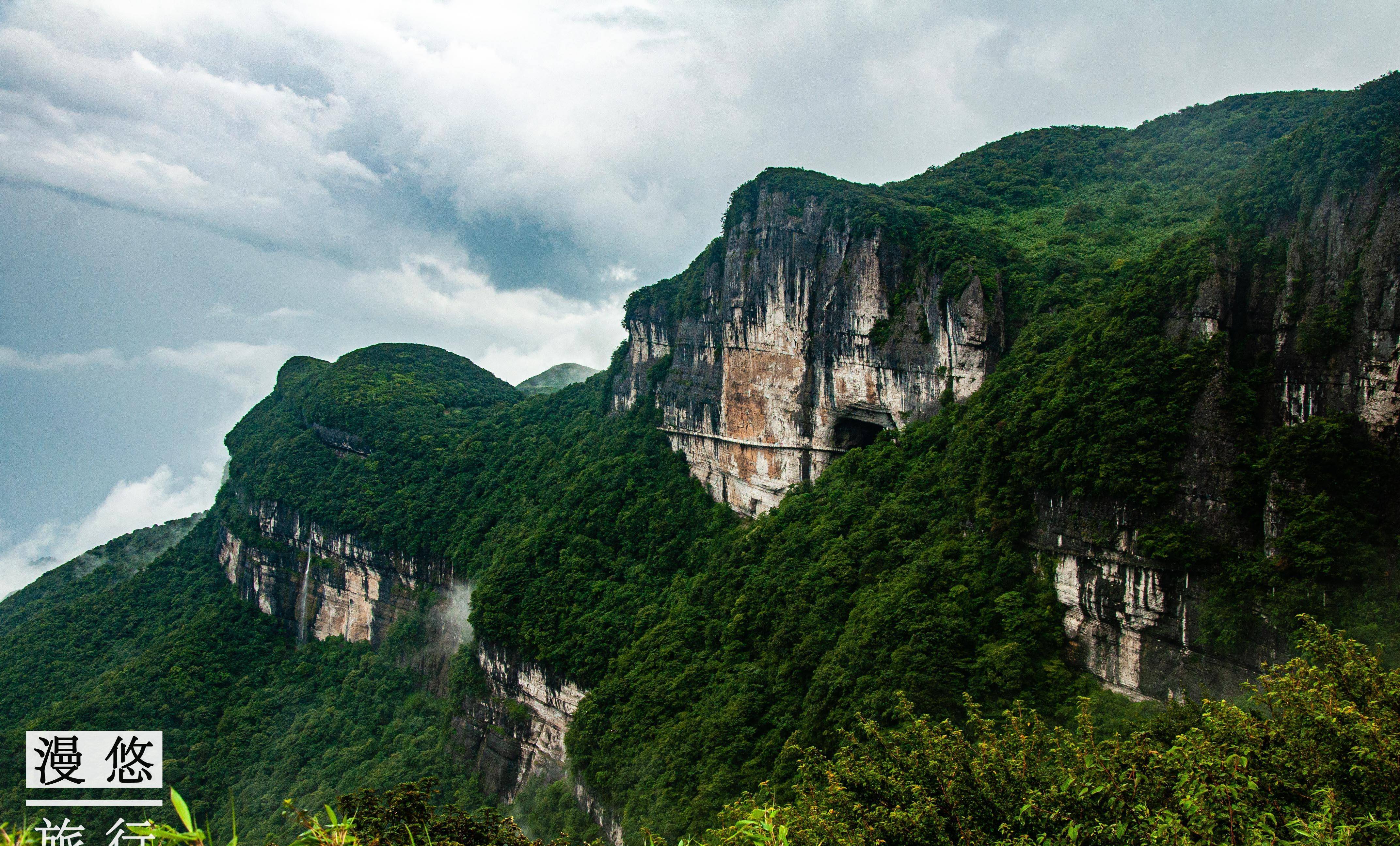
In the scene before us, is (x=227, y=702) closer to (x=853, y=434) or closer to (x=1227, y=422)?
(x=853, y=434)

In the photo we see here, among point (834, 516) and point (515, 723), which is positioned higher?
point (834, 516)

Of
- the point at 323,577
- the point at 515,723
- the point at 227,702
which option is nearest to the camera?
the point at 515,723

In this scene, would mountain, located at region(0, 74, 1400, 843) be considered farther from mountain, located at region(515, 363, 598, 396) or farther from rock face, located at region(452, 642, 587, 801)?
mountain, located at region(515, 363, 598, 396)

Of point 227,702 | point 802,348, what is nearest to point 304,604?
point 227,702

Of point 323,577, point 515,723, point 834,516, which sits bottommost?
point 515,723

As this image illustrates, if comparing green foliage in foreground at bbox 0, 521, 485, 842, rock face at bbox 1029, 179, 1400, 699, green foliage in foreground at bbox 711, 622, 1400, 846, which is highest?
rock face at bbox 1029, 179, 1400, 699

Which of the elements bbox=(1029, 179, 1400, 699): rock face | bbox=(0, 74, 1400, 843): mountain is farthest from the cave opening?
bbox=(1029, 179, 1400, 699): rock face

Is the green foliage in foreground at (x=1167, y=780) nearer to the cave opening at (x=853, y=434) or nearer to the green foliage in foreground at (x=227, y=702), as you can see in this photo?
the cave opening at (x=853, y=434)
